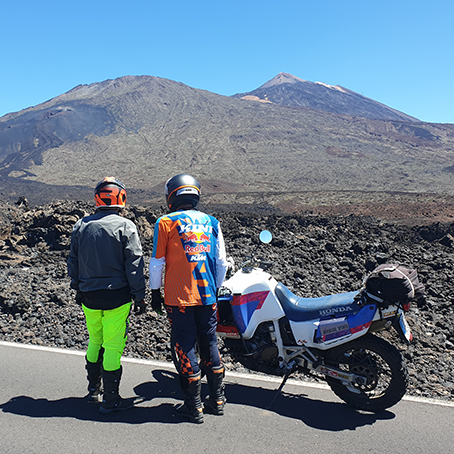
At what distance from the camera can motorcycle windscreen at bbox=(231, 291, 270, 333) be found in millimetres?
3787

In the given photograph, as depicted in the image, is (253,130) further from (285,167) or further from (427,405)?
(427,405)

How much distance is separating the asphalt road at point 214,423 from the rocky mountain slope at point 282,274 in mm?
864

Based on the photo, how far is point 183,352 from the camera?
3.43 meters

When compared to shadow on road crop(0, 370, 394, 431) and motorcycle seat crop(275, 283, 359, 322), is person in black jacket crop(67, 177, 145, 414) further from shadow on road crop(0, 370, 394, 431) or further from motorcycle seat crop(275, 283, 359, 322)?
→ motorcycle seat crop(275, 283, 359, 322)

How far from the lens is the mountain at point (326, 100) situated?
475 ft

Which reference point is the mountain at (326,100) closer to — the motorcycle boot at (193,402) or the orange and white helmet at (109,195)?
the orange and white helmet at (109,195)

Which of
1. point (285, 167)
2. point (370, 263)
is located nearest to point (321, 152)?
point (285, 167)

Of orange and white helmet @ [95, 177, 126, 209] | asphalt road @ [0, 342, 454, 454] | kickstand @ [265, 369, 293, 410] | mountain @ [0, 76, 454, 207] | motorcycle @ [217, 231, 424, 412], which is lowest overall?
asphalt road @ [0, 342, 454, 454]

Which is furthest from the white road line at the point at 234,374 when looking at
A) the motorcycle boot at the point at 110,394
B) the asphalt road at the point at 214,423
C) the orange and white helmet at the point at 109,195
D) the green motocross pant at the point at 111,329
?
the orange and white helmet at the point at 109,195

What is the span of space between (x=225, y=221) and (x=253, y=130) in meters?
71.6

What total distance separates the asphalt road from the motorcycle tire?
119 mm

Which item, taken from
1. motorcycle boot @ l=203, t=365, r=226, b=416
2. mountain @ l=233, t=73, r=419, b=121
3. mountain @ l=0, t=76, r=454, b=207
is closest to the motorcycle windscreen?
motorcycle boot @ l=203, t=365, r=226, b=416

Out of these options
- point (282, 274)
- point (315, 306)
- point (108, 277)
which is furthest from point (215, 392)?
point (282, 274)

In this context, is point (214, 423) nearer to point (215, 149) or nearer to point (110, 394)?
point (110, 394)
